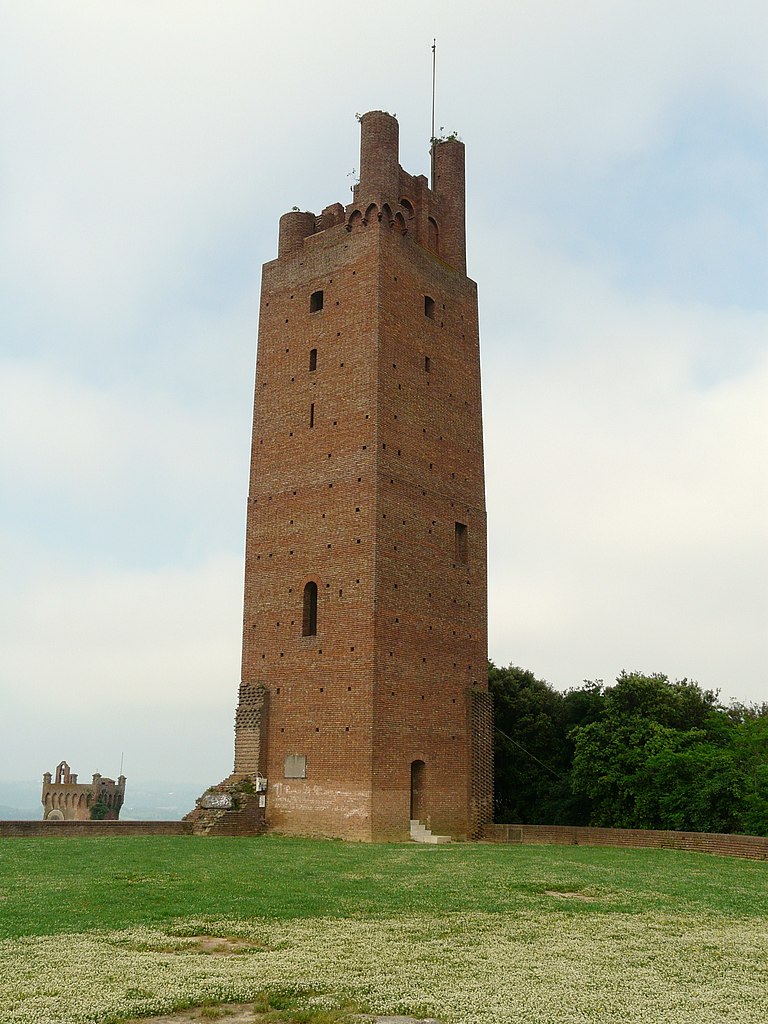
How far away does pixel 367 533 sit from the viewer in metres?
23.3

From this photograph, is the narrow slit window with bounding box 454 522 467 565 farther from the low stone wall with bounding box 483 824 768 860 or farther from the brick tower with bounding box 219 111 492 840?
the low stone wall with bounding box 483 824 768 860

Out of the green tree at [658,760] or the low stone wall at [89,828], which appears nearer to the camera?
the low stone wall at [89,828]

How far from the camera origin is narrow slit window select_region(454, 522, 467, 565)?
2608 centimetres

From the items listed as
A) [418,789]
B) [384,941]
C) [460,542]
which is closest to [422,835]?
[418,789]

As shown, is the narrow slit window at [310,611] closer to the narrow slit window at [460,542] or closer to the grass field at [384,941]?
the narrow slit window at [460,542]

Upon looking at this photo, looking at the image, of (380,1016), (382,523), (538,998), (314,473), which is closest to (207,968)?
(380,1016)

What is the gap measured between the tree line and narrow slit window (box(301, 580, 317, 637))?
26.8ft

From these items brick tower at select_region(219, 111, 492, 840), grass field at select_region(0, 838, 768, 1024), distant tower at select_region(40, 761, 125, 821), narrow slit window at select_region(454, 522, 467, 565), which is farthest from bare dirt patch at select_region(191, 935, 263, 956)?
distant tower at select_region(40, 761, 125, 821)

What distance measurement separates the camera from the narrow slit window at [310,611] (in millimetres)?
24141

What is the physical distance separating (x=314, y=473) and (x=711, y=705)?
1401 cm

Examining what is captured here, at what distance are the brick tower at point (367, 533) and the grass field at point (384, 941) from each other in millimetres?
7924

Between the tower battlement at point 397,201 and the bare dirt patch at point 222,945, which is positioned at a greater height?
the tower battlement at point 397,201

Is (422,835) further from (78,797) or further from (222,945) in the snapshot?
(78,797)

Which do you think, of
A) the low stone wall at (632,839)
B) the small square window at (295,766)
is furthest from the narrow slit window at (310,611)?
the low stone wall at (632,839)
